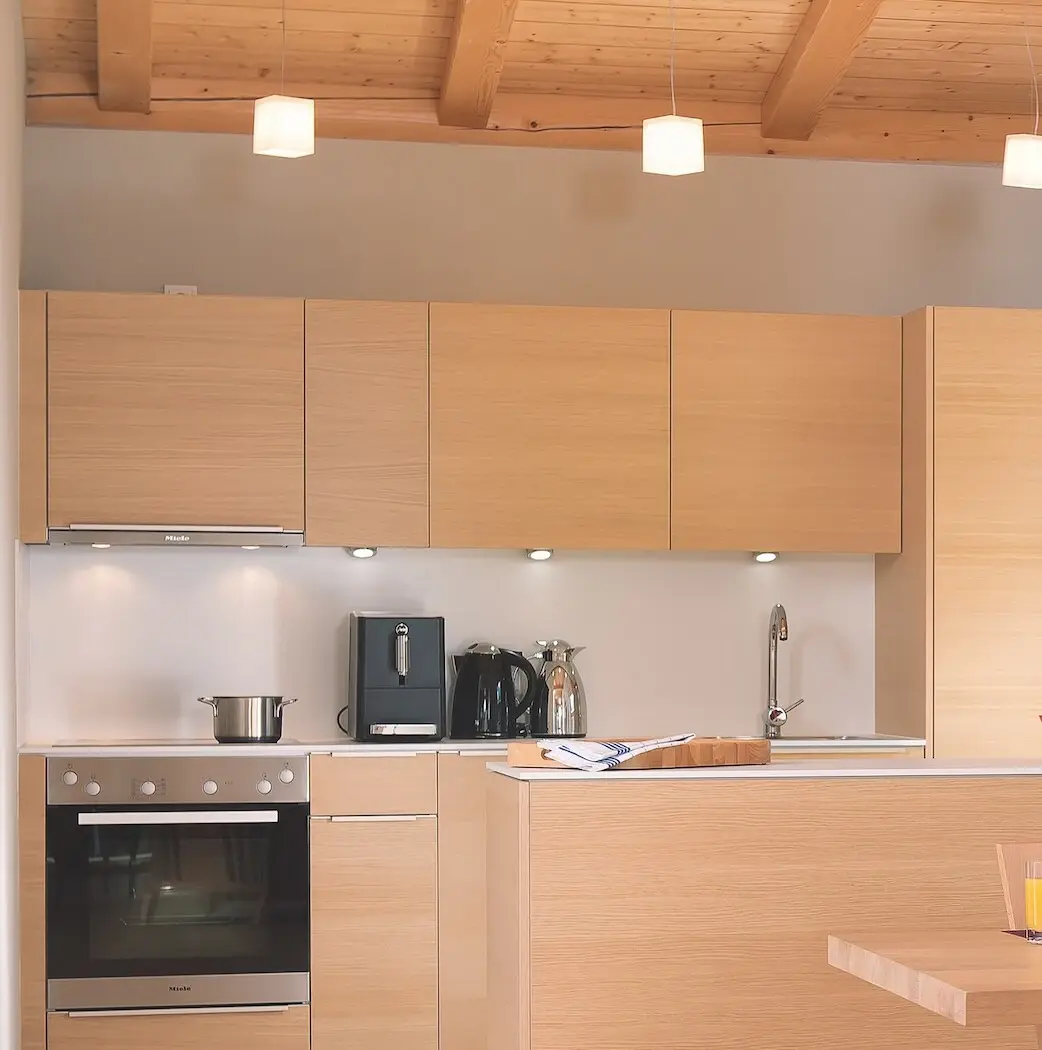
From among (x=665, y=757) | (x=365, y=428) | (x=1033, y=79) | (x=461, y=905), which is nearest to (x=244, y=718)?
(x=461, y=905)

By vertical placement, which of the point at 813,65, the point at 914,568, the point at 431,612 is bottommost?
the point at 431,612

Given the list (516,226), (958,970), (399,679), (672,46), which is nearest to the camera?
(958,970)

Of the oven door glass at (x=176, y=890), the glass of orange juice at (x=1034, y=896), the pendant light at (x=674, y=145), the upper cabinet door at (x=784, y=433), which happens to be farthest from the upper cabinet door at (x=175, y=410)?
the glass of orange juice at (x=1034, y=896)

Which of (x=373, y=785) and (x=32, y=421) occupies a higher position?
(x=32, y=421)

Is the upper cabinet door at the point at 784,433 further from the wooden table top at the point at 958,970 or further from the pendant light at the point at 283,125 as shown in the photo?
the wooden table top at the point at 958,970

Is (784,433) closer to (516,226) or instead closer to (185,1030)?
(516,226)

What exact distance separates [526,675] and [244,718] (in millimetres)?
857

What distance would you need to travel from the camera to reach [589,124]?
486cm

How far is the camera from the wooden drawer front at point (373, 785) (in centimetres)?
404

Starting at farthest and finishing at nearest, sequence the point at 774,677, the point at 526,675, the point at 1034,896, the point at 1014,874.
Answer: the point at 774,677
the point at 526,675
the point at 1014,874
the point at 1034,896

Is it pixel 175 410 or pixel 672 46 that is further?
pixel 672 46

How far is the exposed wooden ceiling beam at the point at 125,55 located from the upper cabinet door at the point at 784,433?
5.82 ft

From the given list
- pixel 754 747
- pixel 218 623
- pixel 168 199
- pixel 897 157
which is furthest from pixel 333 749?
pixel 897 157

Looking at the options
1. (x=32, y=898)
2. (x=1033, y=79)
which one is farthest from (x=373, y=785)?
(x=1033, y=79)
